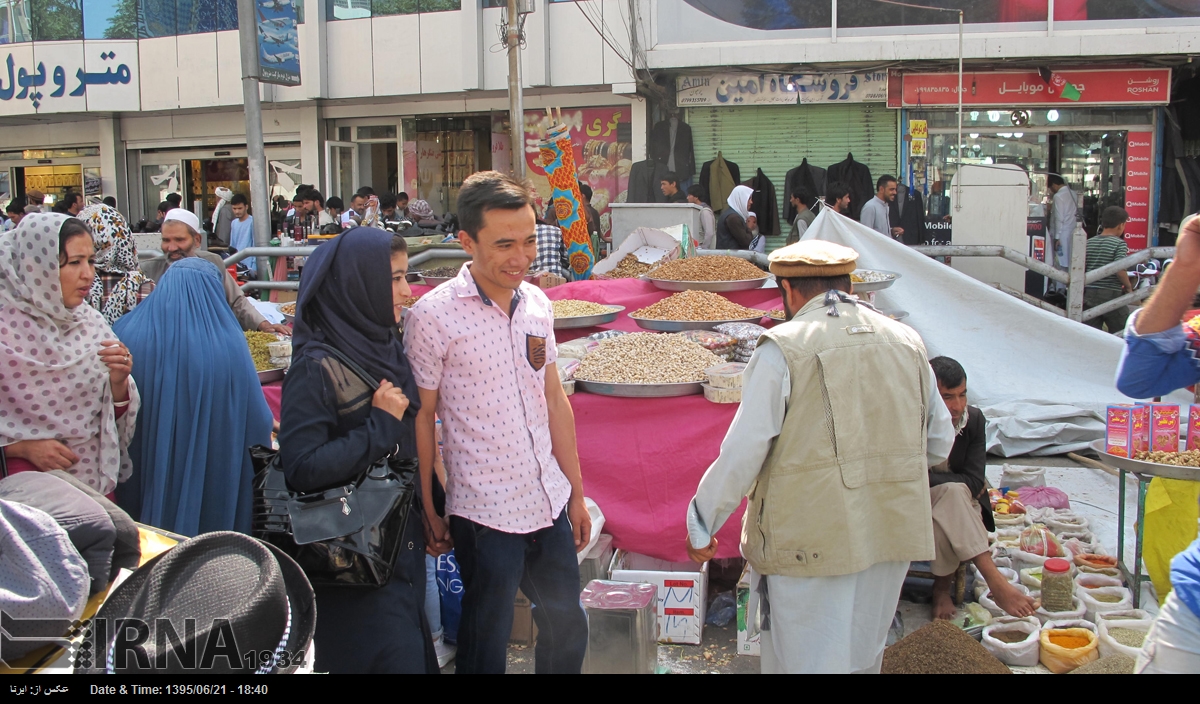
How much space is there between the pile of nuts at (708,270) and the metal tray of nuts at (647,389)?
1570 millimetres

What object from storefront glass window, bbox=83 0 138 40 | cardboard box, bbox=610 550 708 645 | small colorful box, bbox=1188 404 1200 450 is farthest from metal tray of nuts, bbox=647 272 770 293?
storefront glass window, bbox=83 0 138 40

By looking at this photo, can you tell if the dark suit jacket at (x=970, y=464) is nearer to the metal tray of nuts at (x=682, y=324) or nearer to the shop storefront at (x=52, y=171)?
the metal tray of nuts at (x=682, y=324)

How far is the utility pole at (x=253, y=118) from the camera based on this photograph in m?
11.2

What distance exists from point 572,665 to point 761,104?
11.1 meters

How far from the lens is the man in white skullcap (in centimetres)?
462

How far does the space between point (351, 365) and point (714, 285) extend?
11.0 ft

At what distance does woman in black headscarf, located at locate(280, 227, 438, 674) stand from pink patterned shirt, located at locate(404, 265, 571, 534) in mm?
151

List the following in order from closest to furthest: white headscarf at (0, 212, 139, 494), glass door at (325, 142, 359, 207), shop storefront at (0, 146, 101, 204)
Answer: white headscarf at (0, 212, 139, 494) → glass door at (325, 142, 359, 207) → shop storefront at (0, 146, 101, 204)

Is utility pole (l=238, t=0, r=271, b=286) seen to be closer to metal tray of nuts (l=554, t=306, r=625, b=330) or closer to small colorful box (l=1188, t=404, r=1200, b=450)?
metal tray of nuts (l=554, t=306, r=625, b=330)

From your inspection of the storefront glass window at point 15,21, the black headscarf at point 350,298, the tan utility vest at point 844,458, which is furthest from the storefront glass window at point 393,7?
the tan utility vest at point 844,458

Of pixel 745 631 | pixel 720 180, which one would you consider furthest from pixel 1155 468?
pixel 720 180

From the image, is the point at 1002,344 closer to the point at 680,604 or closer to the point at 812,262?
the point at 680,604

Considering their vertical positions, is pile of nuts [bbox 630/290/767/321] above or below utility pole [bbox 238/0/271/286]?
below
